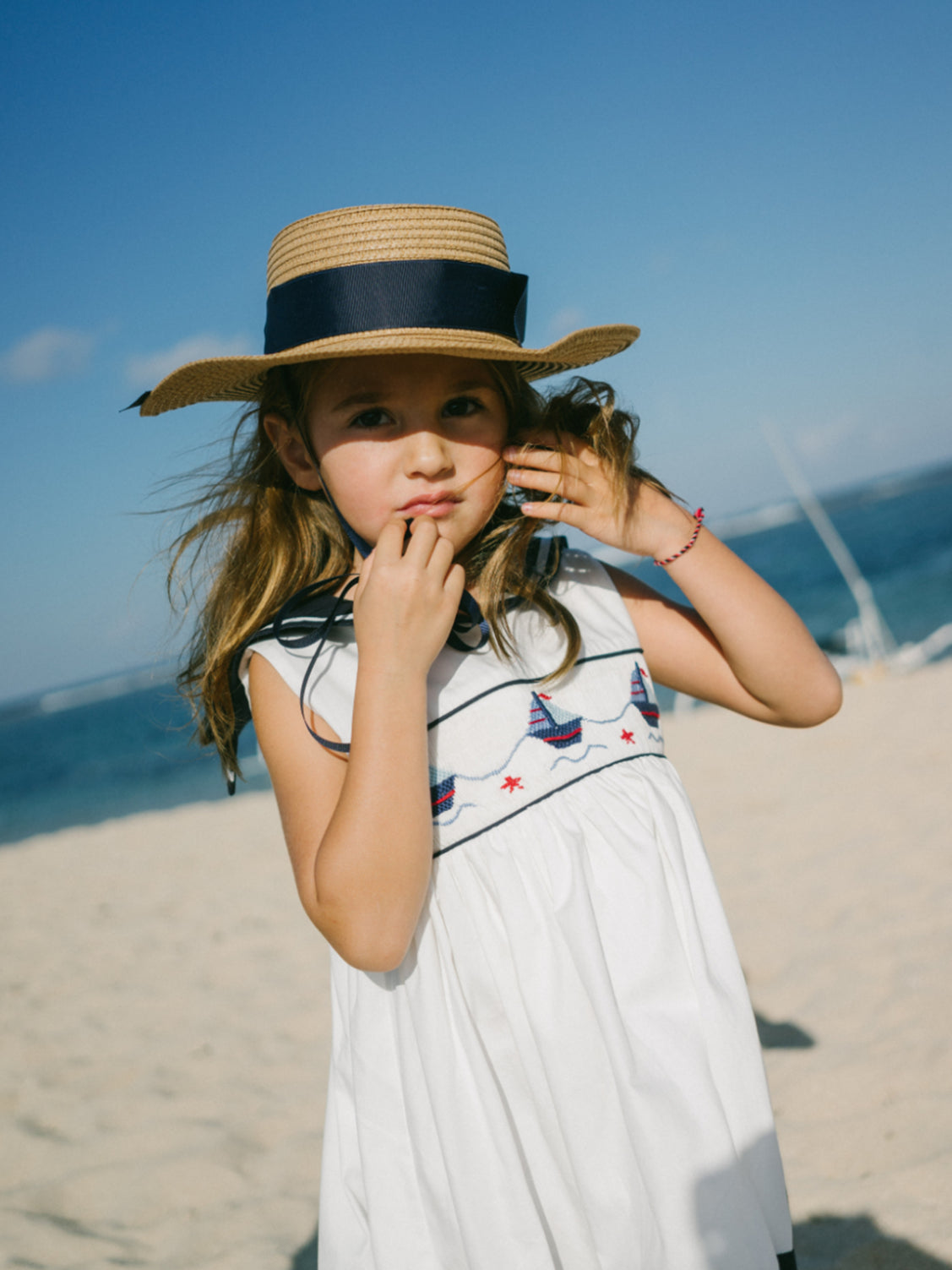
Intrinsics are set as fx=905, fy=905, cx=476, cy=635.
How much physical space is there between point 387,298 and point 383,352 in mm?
101

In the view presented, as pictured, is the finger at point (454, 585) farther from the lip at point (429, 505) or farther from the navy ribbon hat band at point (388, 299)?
the navy ribbon hat band at point (388, 299)

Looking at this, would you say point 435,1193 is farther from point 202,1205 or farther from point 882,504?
point 882,504

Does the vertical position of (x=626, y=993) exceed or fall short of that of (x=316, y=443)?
it falls short

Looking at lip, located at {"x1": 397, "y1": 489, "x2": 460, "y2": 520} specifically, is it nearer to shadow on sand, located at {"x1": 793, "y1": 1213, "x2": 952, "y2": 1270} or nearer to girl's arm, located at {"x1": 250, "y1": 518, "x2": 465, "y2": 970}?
girl's arm, located at {"x1": 250, "y1": 518, "x2": 465, "y2": 970}

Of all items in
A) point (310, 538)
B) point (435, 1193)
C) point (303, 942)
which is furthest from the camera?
point (303, 942)

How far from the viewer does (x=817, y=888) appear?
4.79 meters

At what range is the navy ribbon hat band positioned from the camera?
1407 millimetres

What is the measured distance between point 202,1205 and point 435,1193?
2027mm

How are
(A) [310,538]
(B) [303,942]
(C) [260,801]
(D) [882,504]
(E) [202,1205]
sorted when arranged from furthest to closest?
1. (D) [882,504]
2. (C) [260,801]
3. (B) [303,942]
4. (E) [202,1205]
5. (A) [310,538]

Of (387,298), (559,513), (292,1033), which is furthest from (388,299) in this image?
(292,1033)

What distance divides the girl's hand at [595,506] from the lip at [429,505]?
0.47 ft

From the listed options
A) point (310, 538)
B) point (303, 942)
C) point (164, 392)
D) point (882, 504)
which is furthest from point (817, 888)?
point (882, 504)

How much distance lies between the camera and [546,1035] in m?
1.33

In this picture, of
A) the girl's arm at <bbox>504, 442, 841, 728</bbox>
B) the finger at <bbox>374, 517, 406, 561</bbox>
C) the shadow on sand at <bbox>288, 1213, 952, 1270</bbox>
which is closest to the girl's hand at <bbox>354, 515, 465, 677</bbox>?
the finger at <bbox>374, 517, 406, 561</bbox>
